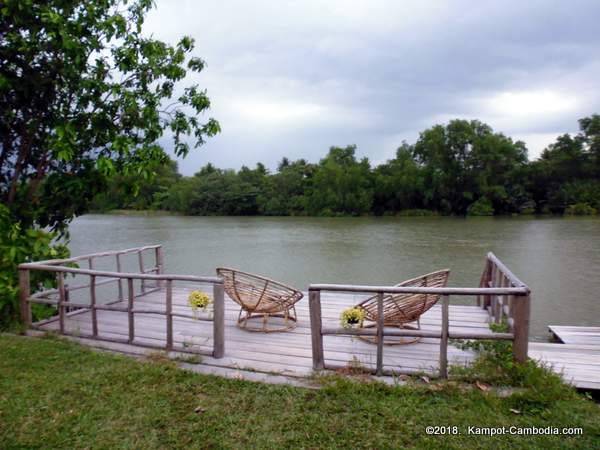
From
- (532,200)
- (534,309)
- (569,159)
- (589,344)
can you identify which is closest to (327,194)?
(532,200)

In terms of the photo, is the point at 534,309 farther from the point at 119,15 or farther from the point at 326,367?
the point at 119,15

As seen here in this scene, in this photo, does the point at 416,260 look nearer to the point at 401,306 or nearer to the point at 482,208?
the point at 401,306

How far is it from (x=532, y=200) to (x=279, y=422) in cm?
4920

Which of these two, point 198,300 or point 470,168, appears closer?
point 198,300

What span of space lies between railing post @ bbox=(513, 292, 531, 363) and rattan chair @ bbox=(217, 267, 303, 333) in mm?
1909

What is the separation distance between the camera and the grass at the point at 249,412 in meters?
2.29

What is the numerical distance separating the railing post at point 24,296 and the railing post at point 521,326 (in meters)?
4.22

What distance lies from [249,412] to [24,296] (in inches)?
111

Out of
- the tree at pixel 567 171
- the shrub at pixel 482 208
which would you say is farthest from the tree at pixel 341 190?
the tree at pixel 567 171

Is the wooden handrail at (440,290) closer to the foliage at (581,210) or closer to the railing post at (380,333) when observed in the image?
the railing post at (380,333)

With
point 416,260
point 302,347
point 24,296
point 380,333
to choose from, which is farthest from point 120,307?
point 416,260

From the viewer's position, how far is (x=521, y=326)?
2.87 meters

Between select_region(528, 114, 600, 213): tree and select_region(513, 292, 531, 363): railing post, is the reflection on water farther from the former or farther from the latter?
select_region(528, 114, 600, 213): tree

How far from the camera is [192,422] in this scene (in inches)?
98.0
